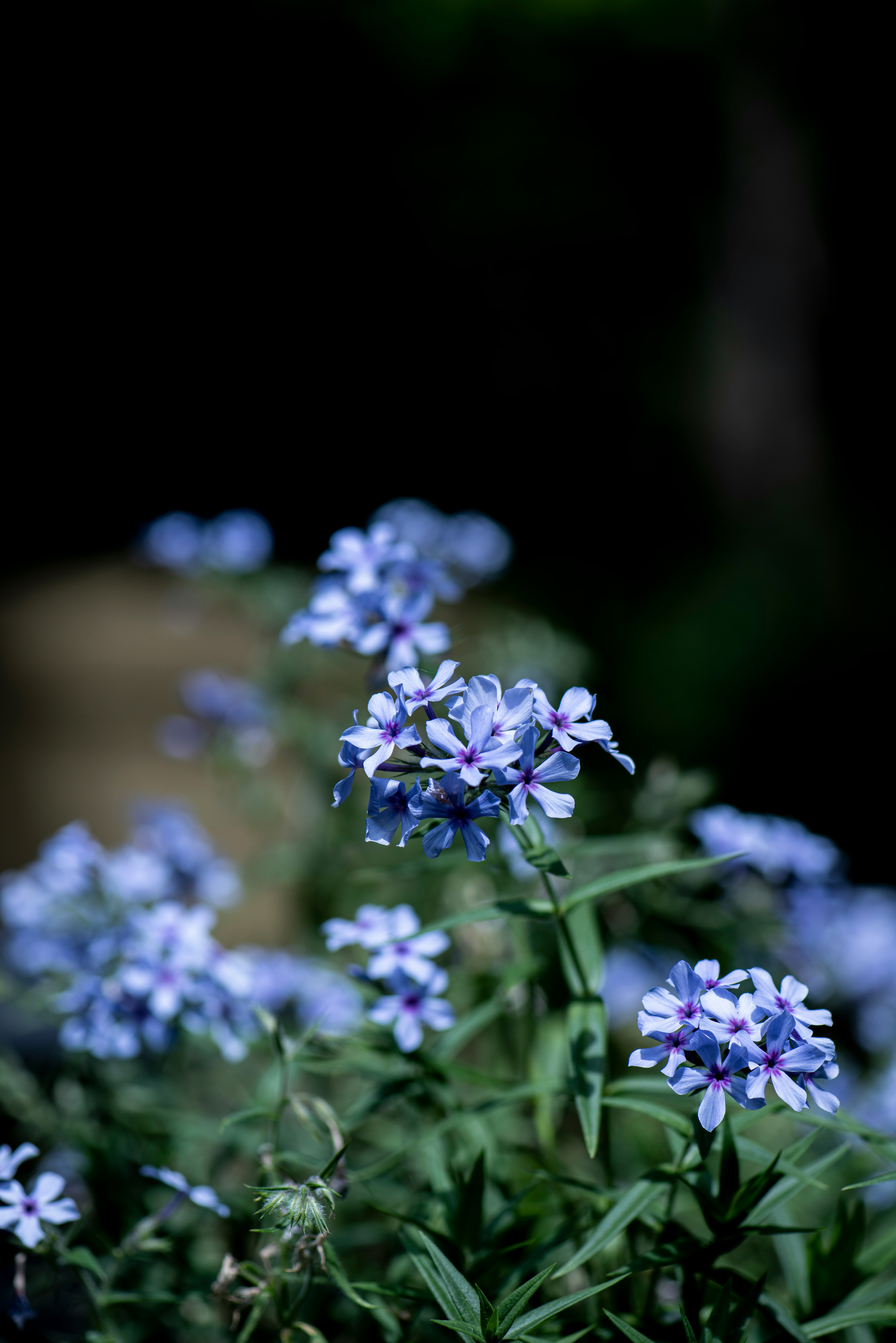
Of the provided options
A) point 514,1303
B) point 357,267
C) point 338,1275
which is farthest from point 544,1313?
point 357,267

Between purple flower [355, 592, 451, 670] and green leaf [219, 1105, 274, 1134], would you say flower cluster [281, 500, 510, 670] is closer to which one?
purple flower [355, 592, 451, 670]

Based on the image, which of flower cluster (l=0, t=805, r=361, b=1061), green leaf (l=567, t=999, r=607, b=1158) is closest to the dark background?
flower cluster (l=0, t=805, r=361, b=1061)

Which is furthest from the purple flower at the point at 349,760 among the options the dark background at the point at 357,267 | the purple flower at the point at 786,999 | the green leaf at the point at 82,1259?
the dark background at the point at 357,267

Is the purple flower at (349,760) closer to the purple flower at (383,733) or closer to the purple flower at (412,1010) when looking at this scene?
the purple flower at (383,733)

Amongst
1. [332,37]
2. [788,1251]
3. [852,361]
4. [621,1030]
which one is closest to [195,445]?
[332,37]

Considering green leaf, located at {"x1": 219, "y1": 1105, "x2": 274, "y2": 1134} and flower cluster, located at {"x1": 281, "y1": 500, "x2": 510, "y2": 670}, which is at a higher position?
flower cluster, located at {"x1": 281, "y1": 500, "x2": 510, "y2": 670}

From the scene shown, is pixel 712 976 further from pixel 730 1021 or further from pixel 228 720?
pixel 228 720
